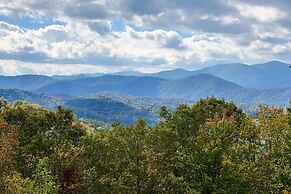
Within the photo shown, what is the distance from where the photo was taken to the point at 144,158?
57.0m

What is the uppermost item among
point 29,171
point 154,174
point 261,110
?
point 261,110

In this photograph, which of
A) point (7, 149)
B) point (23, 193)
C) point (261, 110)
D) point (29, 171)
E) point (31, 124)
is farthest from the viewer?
point (261, 110)

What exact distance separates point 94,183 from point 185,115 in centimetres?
2753

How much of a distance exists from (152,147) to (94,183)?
1091 cm

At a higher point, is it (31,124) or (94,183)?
(31,124)

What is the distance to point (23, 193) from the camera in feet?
148

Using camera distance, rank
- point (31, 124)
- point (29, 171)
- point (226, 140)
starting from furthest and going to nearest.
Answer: point (31, 124) → point (29, 171) → point (226, 140)

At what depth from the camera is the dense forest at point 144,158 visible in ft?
175

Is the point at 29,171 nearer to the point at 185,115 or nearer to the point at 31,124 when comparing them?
the point at 31,124

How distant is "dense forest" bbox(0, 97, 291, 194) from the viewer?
53.4 m

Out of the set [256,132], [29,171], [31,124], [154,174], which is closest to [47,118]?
[31,124]

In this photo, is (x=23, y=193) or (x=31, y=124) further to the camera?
(x=31, y=124)

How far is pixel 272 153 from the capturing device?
62.1m

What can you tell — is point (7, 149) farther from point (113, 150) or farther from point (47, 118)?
point (47, 118)
